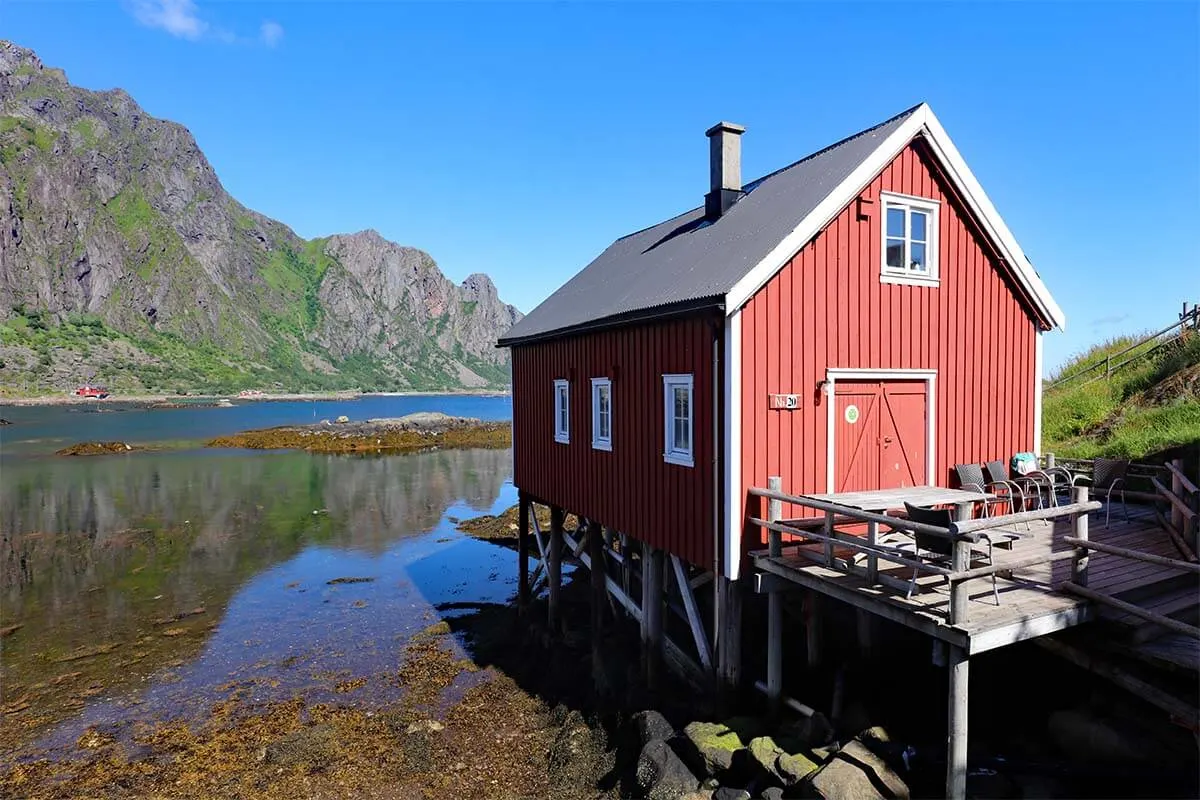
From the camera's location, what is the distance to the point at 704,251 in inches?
497

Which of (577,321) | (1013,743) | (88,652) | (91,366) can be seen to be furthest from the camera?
(91,366)

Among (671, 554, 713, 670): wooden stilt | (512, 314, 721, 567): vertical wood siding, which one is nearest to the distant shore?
(512, 314, 721, 567): vertical wood siding

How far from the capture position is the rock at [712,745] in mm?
9125

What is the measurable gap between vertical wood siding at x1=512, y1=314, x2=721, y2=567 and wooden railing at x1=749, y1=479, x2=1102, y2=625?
1022mm

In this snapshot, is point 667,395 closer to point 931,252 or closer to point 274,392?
point 931,252

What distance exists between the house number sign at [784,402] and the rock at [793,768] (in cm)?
446

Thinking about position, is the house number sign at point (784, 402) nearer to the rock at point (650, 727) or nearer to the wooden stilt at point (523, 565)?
the rock at point (650, 727)

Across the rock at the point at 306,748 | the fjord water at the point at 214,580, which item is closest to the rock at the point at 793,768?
the rock at the point at 306,748

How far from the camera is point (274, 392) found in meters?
172

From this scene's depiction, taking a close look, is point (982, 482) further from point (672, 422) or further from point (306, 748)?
point (306, 748)

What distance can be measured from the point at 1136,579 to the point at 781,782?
474cm

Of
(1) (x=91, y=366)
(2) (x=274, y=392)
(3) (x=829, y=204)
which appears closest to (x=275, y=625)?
(3) (x=829, y=204)

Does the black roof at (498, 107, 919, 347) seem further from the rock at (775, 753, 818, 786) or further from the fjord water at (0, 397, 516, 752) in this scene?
the fjord water at (0, 397, 516, 752)

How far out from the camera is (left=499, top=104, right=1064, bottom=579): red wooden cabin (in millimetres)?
10047
